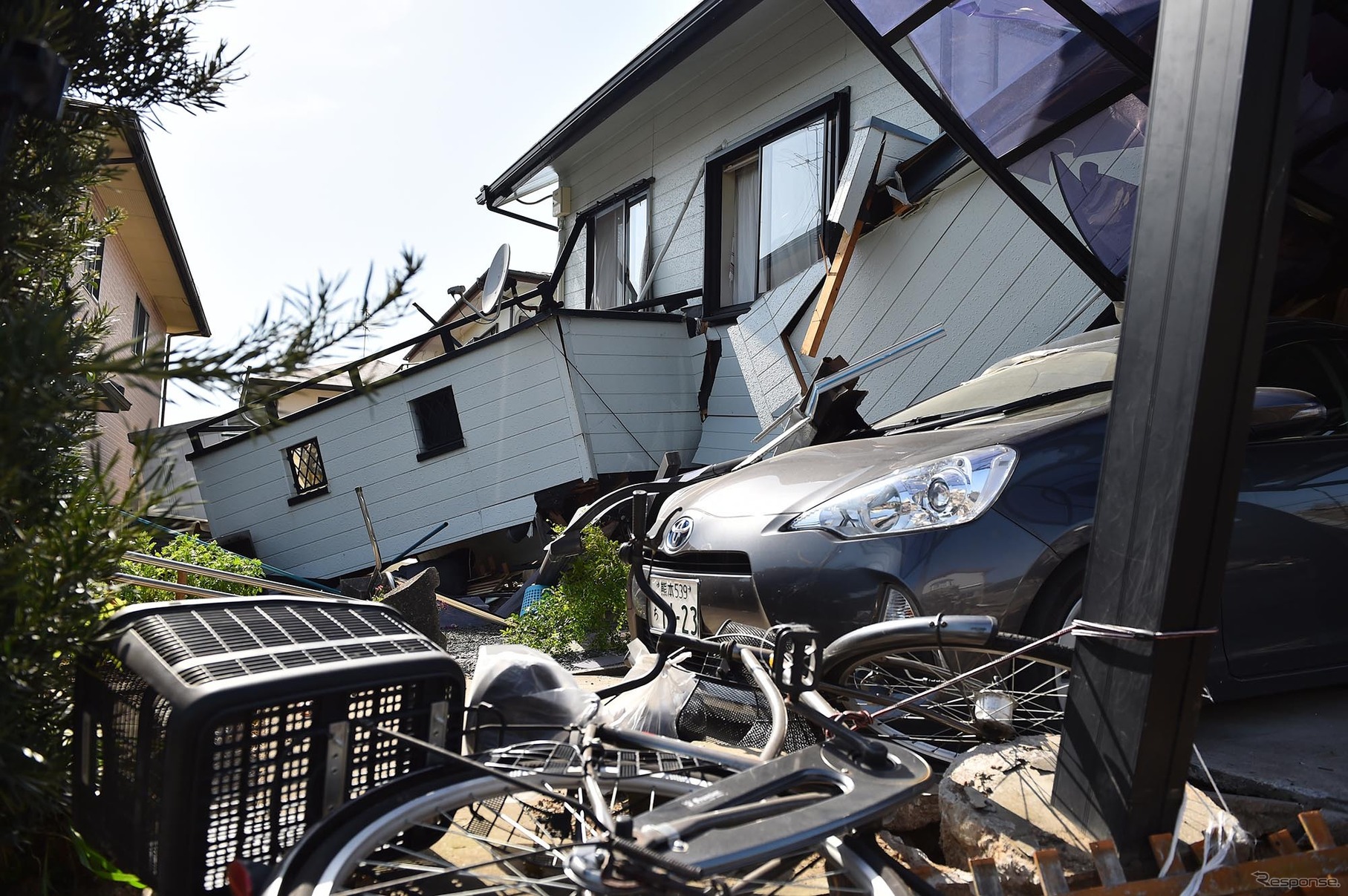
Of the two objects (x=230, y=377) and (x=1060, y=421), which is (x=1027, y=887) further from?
(x=230, y=377)

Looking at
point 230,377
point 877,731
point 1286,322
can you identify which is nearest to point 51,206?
point 230,377

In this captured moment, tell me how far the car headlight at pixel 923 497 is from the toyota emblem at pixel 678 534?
0.58m

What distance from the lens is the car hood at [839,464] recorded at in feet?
9.65

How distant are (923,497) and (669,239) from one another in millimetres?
7352

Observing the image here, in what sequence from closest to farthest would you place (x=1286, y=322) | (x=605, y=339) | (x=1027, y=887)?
(x=1027, y=887), (x=1286, y=322), (x=605, y=339)

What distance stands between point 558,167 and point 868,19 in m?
7.50

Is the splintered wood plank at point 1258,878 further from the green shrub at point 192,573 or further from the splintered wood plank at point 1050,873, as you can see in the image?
the green shrub at point 192,573

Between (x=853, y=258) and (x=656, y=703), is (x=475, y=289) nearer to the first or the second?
(x=853, y=258)

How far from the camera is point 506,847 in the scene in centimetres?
176

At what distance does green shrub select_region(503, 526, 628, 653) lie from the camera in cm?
579

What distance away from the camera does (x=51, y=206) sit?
7.57ft

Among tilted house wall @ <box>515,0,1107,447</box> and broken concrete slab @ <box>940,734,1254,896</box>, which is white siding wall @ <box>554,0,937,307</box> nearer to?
tilted house wall @ <box>515,0,1107,447</box>

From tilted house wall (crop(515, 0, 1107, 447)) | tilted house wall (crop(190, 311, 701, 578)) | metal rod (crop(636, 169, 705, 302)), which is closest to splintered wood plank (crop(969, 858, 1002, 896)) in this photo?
tilted house wall (crop(515, 0, 1107, 447))

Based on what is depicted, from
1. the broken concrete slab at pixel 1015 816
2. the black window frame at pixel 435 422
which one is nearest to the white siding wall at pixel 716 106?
the black window frame at pixel 435 422
